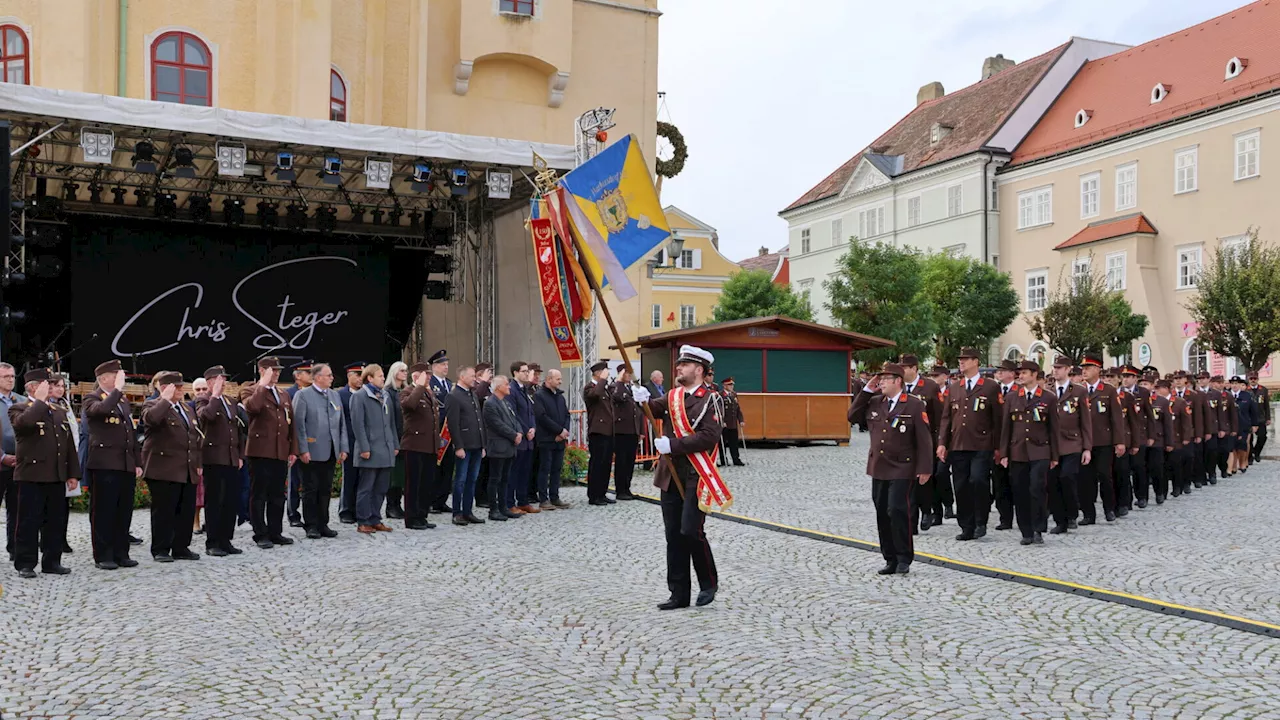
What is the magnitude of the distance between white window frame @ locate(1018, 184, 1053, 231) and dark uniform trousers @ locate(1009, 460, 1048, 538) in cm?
4317

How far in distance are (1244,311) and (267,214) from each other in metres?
24.4

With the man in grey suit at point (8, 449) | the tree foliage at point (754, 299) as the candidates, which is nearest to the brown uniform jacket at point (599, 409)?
the man in grey suit at point (8, 449)

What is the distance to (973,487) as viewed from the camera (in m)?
11.8

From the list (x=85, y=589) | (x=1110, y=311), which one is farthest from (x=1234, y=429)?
(x=1110, y=311)

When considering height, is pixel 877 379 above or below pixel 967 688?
above

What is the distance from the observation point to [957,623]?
7672 millimetres

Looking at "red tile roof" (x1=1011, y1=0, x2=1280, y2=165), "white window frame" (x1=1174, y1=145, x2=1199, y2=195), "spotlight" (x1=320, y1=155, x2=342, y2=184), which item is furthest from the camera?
"white window frame" (x1=1174, y1=145, x2=1199, y2=195)

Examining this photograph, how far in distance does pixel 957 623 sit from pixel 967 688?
1632 millimetres

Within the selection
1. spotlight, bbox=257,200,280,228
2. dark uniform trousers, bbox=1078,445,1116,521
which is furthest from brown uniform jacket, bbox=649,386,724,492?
spotlight, bbox=257,200,280,228

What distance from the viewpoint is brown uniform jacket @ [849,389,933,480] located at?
9.80 m

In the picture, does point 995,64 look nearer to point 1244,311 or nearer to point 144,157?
point 1244,311

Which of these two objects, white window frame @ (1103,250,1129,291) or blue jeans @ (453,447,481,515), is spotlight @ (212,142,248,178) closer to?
blue jeans @ (453,447,481,515)

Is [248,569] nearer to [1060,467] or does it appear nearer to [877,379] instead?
[877,379]

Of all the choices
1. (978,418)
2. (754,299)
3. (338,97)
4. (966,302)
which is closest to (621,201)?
(978,418)
